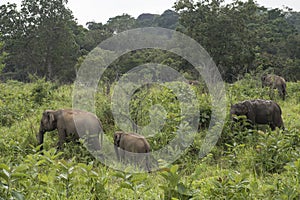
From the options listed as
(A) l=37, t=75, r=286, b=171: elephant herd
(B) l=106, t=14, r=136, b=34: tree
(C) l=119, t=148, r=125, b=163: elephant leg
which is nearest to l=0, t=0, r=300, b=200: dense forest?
(A) l=37, t=75, r=286, b=171: elephant herd

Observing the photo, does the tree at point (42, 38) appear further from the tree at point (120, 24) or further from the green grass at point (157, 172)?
the green grass at point (157, 172)

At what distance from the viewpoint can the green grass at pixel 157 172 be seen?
3.16m

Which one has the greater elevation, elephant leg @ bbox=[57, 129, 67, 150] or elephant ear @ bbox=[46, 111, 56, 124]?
elephant ear @ bbox=[46, 111, 56, 124]

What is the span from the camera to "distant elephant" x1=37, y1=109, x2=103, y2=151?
6504mm

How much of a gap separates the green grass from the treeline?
12.1 ft

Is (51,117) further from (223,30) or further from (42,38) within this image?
(42,38)

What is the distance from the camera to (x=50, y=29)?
2859cm

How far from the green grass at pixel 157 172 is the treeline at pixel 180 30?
3.70 m

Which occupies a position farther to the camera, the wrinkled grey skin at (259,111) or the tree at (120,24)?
the tree at (120,24)

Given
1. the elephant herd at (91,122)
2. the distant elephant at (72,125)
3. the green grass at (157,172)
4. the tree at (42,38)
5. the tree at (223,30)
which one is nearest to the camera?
the green grass at (157,172)

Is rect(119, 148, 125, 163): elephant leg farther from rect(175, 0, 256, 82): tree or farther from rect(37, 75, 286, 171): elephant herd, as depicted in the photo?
rect(175, 0, 256, 82): tree

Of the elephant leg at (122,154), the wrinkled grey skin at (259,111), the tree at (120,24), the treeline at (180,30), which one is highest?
the tree at (120,24)

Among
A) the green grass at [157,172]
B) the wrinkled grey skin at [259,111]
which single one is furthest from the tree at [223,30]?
the wrinkled grey skin at [259,111]

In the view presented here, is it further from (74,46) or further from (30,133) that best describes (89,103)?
(74,46)
